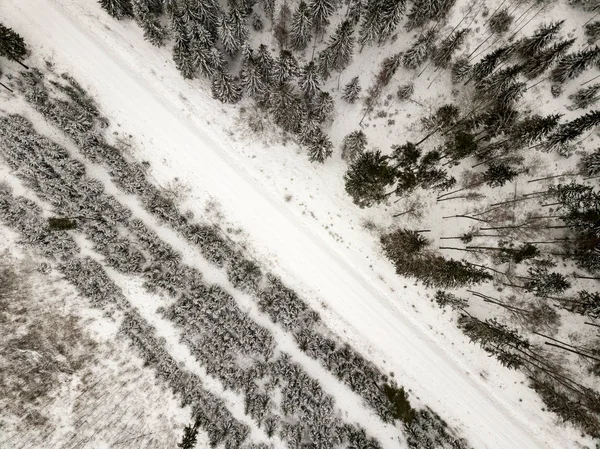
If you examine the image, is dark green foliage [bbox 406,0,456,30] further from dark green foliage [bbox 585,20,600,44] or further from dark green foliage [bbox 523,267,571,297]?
dark green foliage [bbox 523,267,571,297]

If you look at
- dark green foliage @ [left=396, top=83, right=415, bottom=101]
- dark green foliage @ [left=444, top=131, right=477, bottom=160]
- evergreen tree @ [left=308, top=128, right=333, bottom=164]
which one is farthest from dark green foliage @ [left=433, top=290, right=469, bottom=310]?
dark green foliage @ [left=396, top=83, right=415, bottom=101]

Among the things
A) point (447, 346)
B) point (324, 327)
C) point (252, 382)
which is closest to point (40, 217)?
point (252, 382)

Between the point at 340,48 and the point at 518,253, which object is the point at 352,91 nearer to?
Result: the point at 340,48

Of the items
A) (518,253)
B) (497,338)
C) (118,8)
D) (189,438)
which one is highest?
(518,253)

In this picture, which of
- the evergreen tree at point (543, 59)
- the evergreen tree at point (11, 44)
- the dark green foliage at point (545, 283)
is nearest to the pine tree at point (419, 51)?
the evergreen tree at point (543, 59)

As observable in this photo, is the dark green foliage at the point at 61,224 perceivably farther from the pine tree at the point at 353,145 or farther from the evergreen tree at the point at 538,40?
the evergreen tree at the point at 538,40

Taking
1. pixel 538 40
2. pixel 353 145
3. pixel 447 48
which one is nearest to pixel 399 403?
pixel 353 145
